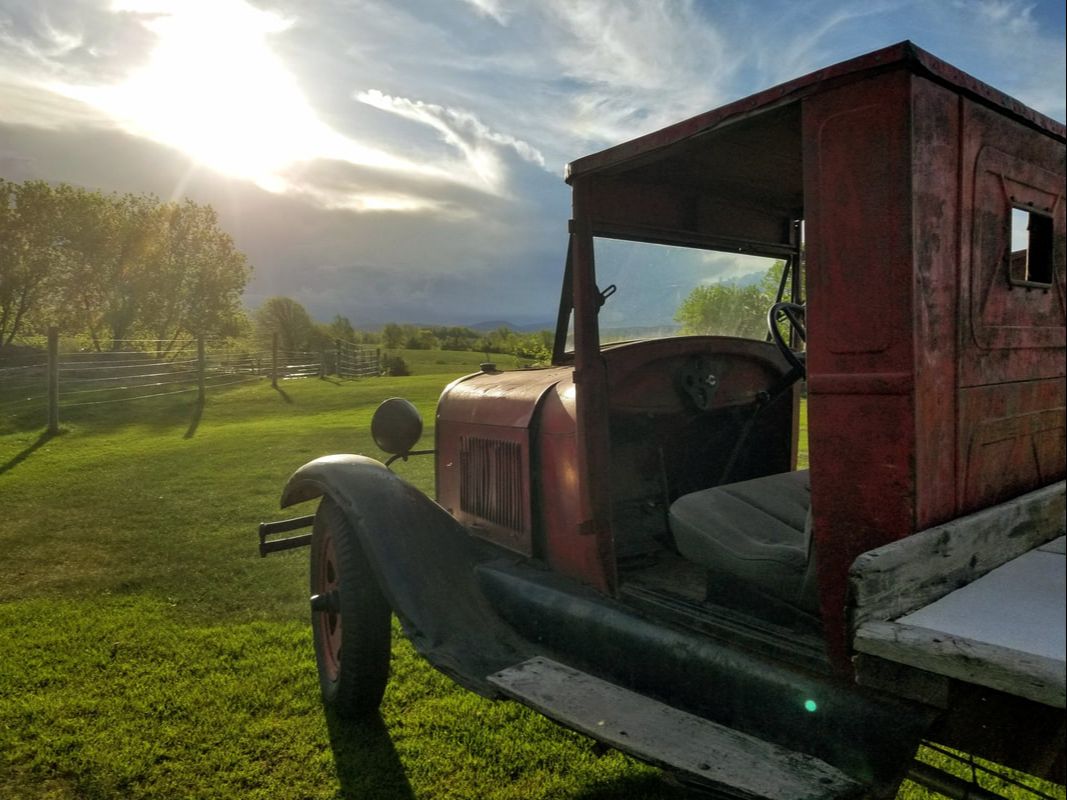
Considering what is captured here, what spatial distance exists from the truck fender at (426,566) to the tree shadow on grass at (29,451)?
7.92 meters

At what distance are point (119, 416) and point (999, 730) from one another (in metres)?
15.4

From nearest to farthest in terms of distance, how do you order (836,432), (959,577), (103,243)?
(959,577) → (836,432) → (103,243)

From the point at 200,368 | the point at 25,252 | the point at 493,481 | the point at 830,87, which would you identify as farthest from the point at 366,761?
the point at 25,252

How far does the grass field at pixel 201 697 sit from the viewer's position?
282 centimetres

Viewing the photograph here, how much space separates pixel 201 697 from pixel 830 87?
11.5 ft

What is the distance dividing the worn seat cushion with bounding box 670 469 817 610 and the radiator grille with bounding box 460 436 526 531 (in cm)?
92

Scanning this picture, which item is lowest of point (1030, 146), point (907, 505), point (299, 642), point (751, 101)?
point (299, 642)

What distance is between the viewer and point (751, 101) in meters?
1.96

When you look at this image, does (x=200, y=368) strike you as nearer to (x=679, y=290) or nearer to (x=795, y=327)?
(x=679, y=290)

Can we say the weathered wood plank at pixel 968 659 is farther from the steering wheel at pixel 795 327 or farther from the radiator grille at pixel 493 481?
the radiator grille at pixel 493 481

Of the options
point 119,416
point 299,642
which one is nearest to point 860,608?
point 299,642

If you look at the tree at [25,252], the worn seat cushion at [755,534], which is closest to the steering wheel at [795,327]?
the worn seat cushion at [755,534]

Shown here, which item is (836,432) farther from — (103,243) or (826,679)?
(103,243)

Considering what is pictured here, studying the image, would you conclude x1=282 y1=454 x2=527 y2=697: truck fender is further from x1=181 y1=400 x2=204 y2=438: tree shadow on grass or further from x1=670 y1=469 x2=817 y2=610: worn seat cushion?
x1=181 y1=400 x2=204 y2=438: tree shadow on grass
